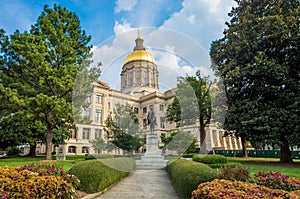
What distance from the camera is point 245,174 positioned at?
6074mm

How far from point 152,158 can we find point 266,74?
1144 centimetres

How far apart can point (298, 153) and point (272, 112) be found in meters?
19.2

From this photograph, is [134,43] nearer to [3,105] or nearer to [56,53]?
[56,53]

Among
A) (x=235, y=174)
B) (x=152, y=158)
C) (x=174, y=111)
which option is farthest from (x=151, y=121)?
(x=235, y=174)

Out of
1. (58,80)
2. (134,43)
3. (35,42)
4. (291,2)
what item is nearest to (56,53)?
(35,42)

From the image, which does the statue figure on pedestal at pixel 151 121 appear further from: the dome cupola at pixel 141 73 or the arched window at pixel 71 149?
the arched window at pixel 71 149

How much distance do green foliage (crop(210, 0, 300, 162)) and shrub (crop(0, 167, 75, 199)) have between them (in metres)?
13.6

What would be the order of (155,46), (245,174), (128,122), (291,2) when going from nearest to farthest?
(245,174), (155,46), (128,122), (291,2)

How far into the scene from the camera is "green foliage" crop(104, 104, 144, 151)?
1559 centimetres

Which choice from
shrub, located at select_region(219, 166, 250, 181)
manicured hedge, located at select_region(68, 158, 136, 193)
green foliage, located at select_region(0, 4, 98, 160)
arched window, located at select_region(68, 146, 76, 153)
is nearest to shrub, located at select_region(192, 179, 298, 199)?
shrub, located at select_region(219, 166, 250, 181)

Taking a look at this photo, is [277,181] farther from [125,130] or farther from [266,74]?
[125,130]

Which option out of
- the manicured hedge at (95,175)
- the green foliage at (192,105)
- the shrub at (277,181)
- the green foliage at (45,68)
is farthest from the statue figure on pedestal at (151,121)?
the shrub at (277,181)

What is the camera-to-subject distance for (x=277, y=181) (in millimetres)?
5559

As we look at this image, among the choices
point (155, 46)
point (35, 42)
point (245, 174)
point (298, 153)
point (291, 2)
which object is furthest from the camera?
point (298, 153)
